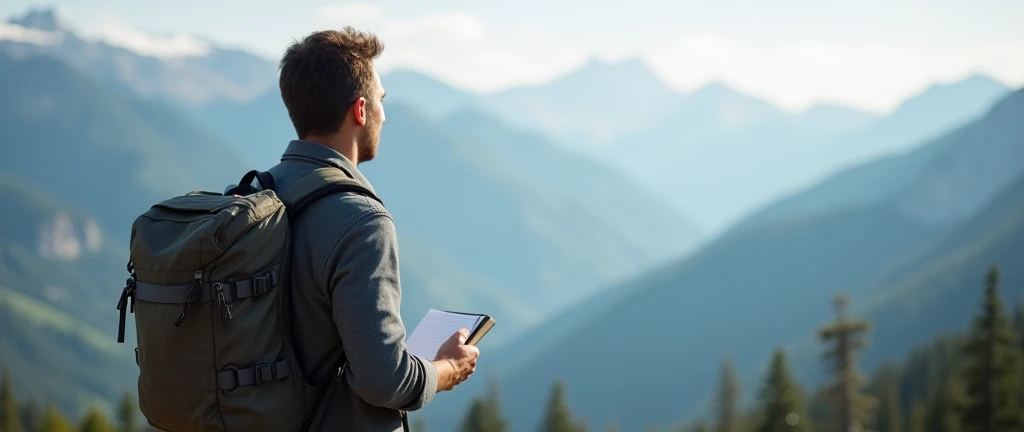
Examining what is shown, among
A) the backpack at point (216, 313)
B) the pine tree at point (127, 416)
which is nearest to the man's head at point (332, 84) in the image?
the backpack at point (216, 313)

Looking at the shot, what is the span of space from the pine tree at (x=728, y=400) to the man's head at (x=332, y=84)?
62139mm

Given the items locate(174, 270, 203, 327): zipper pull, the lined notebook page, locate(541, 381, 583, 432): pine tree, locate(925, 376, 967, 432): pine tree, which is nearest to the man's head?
locate(174, 270, 203, 327): zipper pull

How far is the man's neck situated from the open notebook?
1.12 m

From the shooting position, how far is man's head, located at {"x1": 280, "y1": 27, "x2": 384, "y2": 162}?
447 cm

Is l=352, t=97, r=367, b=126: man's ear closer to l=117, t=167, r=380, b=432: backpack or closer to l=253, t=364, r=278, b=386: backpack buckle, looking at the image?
l=117, t=167, r=380, b=432: backpack

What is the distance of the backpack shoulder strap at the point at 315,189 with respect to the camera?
4379 mm

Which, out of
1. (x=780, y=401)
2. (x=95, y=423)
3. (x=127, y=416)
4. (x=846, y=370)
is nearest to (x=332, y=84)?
(x=846, y=370)

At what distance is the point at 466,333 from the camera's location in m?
4.98

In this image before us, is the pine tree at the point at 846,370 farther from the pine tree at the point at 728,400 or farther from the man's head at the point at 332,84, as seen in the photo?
the pine tree at the point at 728,400

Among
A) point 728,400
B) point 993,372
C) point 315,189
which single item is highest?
point 315,189

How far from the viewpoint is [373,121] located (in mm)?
4781

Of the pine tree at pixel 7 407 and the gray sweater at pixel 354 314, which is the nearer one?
the gray sweater at pixel 354 314

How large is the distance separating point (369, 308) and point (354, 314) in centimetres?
7

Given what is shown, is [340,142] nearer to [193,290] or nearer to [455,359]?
[193,290]
